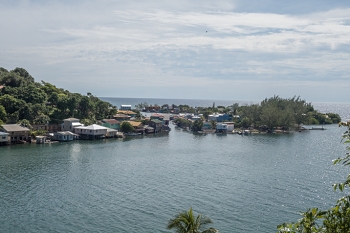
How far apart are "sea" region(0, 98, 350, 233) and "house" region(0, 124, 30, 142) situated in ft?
8.60

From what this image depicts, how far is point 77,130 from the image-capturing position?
176 feet

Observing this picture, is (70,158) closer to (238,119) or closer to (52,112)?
(52,112)

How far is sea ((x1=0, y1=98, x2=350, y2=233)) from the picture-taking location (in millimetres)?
19172

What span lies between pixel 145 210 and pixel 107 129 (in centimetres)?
3688

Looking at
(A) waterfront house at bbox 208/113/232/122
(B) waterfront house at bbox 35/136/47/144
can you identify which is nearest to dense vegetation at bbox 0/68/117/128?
(B) waterfront house at bbox 35/136/47/144

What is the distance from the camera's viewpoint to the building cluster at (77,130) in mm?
46188

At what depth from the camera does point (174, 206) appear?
21.2 m

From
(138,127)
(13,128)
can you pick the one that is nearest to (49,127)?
(13,128)

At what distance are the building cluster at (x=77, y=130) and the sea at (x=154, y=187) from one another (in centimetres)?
278

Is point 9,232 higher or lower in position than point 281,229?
lower

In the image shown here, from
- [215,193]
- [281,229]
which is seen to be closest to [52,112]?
[215,193]

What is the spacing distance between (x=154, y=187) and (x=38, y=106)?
110 ft

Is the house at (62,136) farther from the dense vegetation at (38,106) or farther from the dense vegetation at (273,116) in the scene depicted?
the dense vegetation at (273,116)

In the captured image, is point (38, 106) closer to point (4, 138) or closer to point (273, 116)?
point (4, 138)
